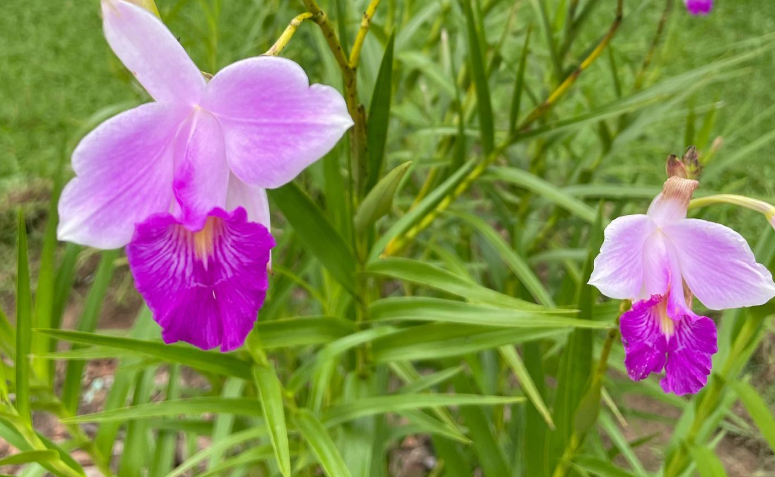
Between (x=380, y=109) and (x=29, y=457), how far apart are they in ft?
1.52

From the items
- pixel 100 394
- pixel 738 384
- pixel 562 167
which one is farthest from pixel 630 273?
pixel 100 394

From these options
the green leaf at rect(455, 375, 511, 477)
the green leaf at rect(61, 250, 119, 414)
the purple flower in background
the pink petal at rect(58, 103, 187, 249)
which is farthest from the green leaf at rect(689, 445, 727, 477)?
the purple flower in background

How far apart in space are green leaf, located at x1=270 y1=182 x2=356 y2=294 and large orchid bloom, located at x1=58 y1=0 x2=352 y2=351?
0.20ft

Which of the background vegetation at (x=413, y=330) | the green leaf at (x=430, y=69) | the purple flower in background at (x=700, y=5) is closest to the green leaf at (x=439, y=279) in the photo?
the background vegetation at (x=413, y=330)

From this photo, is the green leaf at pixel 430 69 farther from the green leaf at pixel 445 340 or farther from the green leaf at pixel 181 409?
the green leaf at pixel 181 409

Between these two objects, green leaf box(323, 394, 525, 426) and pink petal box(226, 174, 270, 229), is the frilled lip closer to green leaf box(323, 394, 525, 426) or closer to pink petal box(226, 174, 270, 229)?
green leaf box(323, 394, 525, 426)

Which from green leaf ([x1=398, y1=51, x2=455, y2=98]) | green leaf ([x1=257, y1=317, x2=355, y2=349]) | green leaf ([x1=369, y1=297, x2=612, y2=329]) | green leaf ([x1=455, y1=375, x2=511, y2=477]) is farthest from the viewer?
green leaf ([x1=398, y1=51, x2=455, y2=98])

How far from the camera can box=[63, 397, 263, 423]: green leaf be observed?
63 cm

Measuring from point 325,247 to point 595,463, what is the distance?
362 mm

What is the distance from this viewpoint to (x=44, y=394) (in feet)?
2.44

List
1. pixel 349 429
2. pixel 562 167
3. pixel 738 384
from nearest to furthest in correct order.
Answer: pixel 738 384
pixel 349 429
pixel 562 167

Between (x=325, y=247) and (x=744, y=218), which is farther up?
(x=325, y=247)

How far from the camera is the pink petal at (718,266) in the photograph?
0.53 metres

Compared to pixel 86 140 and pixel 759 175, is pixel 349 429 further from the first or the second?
pixel 759 175
